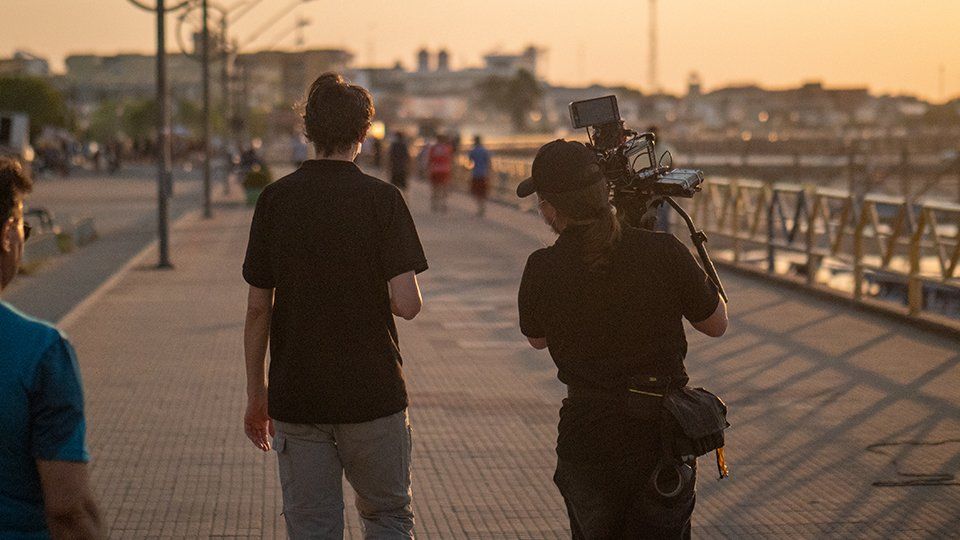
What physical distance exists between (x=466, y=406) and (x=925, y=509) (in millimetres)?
3345

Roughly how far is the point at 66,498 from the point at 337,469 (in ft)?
5.13

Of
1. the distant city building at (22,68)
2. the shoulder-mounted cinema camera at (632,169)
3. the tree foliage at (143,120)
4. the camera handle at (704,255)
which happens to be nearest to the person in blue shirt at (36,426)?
the camera handle at (704,255)

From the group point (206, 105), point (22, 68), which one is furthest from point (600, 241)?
point (22, 68)

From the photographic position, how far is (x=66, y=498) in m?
2.90

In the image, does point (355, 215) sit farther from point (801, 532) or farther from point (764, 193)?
point (764, 193)

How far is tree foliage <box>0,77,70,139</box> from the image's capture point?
386 ft

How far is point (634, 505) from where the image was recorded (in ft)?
13.1

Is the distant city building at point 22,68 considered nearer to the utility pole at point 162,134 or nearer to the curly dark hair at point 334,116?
the utility pole at point 162,134

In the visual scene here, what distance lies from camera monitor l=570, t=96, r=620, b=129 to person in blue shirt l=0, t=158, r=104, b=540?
2.13 meters

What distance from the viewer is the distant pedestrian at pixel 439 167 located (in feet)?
106

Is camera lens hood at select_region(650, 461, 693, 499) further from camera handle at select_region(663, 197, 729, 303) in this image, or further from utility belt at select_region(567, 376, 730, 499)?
camera handle at select_region(663, 197, 729, 303)

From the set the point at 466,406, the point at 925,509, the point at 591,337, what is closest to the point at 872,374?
the point at 466,406

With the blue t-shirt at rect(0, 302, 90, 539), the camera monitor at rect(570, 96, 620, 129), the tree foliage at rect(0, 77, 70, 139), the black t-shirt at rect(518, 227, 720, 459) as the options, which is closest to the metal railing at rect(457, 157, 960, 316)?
the camera monitor at rect(570, 96, 620, 129)

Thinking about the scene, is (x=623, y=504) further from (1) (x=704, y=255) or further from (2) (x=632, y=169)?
(2) (x=632, y=169)
